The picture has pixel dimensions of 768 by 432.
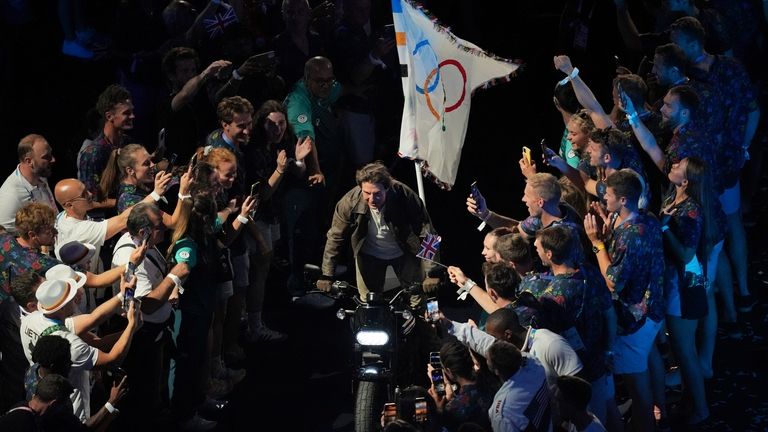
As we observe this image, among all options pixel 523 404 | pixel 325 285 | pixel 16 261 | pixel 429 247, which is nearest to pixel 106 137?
pixel 16 261

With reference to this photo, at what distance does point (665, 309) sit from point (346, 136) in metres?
4.07

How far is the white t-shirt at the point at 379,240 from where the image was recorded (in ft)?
32.2

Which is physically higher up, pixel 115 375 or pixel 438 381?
pixel 438 381

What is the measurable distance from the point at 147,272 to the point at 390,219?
6.53 ft

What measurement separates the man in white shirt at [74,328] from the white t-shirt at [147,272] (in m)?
0.64

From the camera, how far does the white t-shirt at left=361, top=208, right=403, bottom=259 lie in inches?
386

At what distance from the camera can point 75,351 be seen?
7.62m

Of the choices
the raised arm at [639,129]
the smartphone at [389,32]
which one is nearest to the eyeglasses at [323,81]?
the smartphone at [389,32]

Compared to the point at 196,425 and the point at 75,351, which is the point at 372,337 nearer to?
the point at 196,425

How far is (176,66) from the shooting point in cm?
1117

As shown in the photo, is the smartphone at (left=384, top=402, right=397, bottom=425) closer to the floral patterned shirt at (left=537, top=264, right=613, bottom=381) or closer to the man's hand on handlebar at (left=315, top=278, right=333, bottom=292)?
the floral patterned shirt at (left=537, top=264, right=613, bottom=381)

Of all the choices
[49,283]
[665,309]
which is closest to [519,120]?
[665,309]

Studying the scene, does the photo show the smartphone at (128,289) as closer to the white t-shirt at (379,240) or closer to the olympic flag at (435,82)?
the white t-shirt at (379,240)

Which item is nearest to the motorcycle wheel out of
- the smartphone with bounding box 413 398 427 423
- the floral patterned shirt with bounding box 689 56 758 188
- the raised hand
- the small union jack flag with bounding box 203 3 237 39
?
the smartphone with bounding box 413 398 427 423
